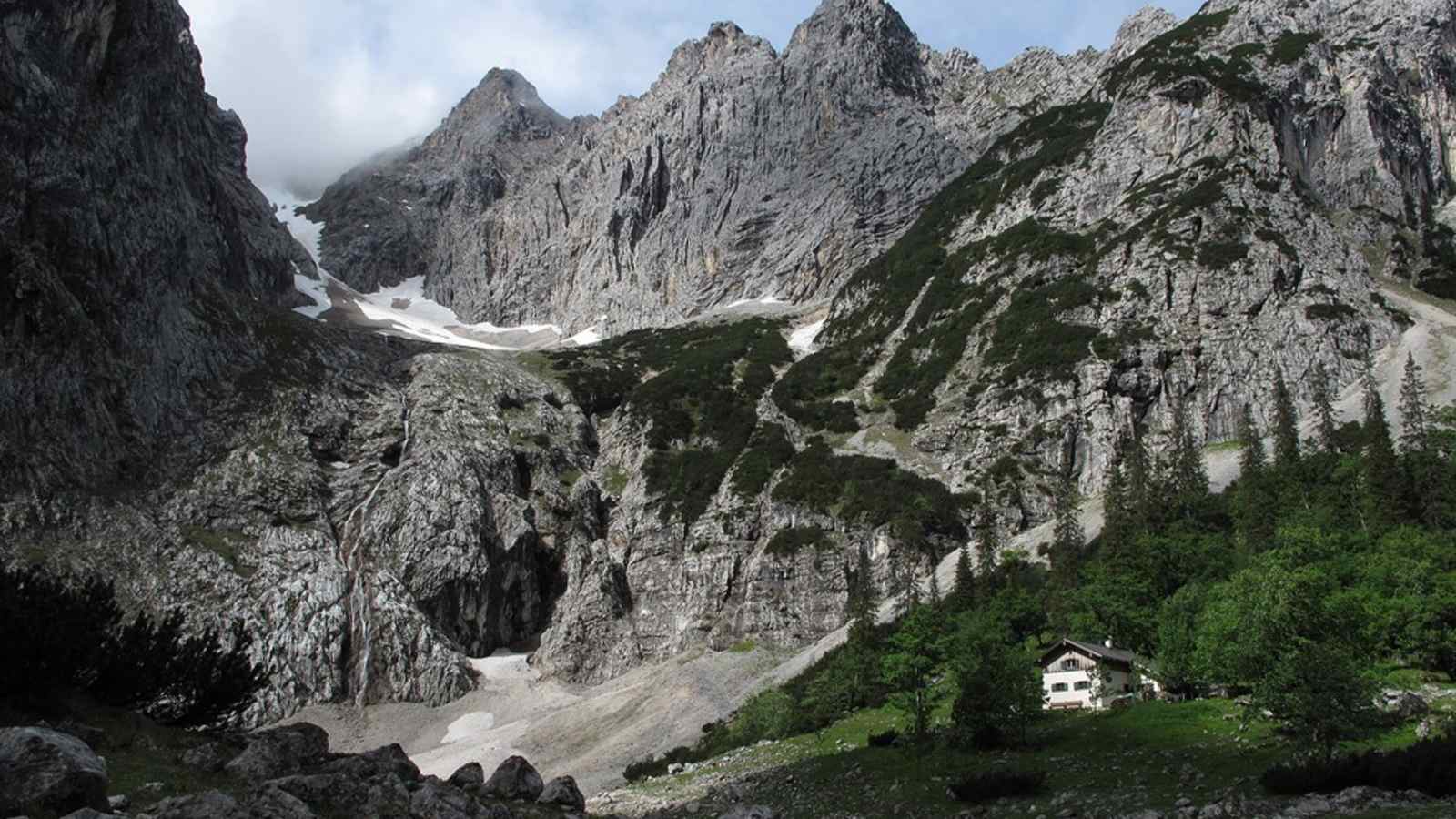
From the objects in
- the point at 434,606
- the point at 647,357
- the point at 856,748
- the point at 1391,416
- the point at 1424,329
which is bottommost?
the point at 856,748

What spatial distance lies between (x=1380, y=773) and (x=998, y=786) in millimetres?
9904

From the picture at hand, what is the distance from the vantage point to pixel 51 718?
73.6 ft

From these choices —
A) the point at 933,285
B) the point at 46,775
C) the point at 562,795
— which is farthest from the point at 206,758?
the point at 933,285

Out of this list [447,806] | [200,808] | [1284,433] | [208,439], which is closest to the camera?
[200,808]

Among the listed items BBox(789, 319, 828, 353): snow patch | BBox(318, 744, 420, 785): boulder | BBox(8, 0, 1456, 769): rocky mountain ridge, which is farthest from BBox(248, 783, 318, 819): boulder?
BBox(789, 319, 828, 353): snow patch

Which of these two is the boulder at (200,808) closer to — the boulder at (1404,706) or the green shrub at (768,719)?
the boulder at (1404,706)

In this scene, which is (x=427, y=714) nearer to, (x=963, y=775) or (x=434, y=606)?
(x=434, y=606)

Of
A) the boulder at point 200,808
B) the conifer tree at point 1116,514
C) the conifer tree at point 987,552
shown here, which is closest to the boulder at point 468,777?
the boulder at point 200,808

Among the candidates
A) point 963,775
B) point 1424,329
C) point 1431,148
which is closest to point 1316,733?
point 963,775

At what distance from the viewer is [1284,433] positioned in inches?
3378

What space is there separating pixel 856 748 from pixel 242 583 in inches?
2813

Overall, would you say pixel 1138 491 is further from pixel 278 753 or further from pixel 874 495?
pixel 278 753

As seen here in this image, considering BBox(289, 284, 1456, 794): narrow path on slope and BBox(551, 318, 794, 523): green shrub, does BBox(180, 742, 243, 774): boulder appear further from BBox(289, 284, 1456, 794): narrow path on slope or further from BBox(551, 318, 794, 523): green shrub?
BBox(551, 318, 794, 523): green shrub

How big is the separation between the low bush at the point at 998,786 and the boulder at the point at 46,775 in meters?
21.7
